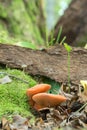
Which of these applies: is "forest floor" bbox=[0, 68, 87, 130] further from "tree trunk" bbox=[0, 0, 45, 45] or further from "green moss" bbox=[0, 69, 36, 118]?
"tree trunk" bbox=[0, 0, 45, 45]

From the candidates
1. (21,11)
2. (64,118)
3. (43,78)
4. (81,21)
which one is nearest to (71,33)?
(81,21)

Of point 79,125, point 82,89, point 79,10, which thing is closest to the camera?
point 79,125

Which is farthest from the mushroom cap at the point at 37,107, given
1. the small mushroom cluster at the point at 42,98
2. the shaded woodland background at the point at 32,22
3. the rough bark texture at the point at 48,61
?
the shaded woodland background at the point at 32,22

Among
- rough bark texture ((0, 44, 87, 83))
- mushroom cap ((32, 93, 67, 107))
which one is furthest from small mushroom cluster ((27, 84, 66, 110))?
rough bark texture ((0, 44, 87, 83))

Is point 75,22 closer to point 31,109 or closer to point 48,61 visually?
point 48,61

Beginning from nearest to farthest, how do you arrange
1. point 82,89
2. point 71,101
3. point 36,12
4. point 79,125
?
point 79,125 < point 71,101 < point 82,89 < point 36,12

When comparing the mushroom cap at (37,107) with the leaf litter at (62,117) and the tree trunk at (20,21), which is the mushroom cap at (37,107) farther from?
the tree trunk at (20,21)

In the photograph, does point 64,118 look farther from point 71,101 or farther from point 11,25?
point 11,25
